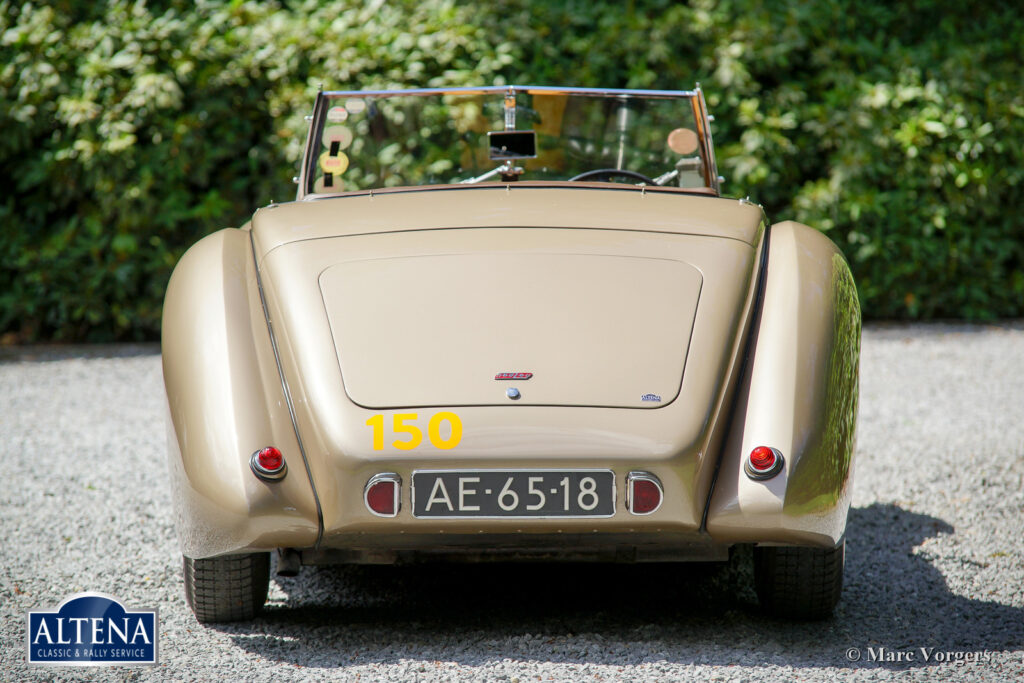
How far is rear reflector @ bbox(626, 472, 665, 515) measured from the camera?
8.47 ft

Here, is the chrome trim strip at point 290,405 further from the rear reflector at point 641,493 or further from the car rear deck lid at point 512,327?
the rear reflector at point 641,493

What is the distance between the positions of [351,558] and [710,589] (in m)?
1.24

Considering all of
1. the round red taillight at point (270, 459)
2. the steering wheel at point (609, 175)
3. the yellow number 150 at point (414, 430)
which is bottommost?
the round red taillight at point (270, 459)

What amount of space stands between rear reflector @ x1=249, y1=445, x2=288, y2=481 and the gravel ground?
49 centimetres

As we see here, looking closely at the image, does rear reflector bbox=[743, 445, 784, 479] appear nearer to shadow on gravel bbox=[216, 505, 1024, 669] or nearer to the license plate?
the license plate

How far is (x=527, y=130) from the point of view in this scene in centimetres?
410

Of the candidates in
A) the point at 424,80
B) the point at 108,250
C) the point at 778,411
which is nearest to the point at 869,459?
the point at 778,411

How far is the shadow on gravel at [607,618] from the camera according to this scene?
278 centimetres

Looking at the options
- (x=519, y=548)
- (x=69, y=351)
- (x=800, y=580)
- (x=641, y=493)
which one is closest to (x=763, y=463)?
(x=641, y=493)

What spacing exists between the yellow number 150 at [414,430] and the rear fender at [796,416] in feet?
2.14

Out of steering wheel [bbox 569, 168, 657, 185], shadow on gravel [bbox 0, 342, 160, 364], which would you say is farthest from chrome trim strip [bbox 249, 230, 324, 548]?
shadow on gravel [bbox 0, 342, 160, 364]

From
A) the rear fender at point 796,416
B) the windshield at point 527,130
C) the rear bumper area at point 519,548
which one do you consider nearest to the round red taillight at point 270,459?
the rear bumper area at point 519,548

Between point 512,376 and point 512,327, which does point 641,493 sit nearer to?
point 512,376

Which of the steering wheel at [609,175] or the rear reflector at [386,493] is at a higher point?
the steering wheel at [609,175]
